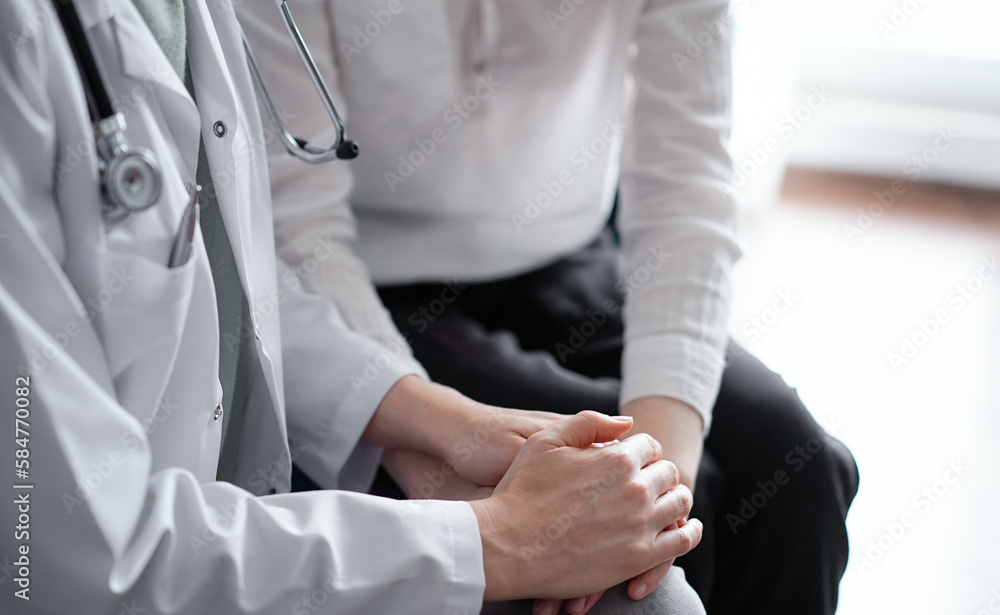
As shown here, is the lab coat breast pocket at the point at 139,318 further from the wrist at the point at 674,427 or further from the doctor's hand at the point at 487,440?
the wrist at the point at 674,427

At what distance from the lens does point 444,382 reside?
3.37 ft

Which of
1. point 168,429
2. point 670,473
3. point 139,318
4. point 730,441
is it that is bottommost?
point 730,441

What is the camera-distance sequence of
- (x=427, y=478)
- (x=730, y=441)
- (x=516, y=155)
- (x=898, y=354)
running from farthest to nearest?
(x=898, y=354), (x=516, y=155), (x=730, y=441), (x=427, y=478)

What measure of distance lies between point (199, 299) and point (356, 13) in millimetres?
462

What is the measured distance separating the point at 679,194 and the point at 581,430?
443 mm

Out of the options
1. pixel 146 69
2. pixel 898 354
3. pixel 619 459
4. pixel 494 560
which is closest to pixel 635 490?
pixel 619 459

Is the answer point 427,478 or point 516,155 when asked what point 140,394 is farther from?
point 516,155

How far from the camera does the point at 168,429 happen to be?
0.67 metres

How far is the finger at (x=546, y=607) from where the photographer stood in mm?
691

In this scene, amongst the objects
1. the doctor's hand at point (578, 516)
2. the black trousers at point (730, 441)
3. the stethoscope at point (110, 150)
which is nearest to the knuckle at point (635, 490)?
the doctor's hand at point (578, 516)

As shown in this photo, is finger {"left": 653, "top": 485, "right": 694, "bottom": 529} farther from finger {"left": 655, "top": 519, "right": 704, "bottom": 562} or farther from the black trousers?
the black trousers

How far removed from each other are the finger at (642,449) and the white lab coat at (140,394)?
176mm

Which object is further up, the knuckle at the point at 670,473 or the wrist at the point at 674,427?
the knuckle at the point at 670,473

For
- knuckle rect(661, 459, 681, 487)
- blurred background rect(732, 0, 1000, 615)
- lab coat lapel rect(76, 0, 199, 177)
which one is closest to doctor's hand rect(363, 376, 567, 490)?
knuckle rect(661, 459, 681, 487)
